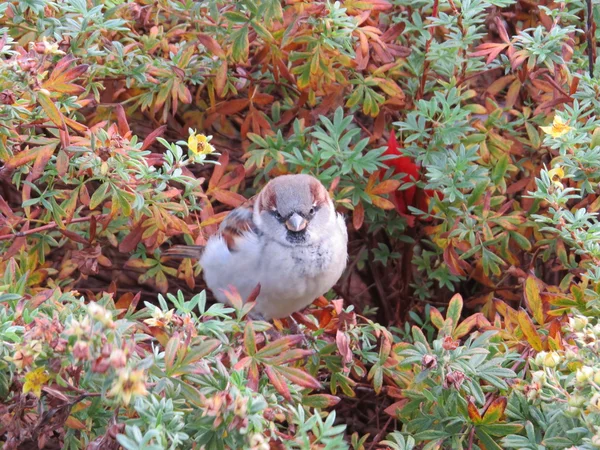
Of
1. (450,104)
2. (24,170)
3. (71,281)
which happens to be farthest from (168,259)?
(450,104)

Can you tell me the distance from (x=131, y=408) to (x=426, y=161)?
4.85ft

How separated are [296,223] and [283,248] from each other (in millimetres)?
89

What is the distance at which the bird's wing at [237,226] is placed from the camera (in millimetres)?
2697

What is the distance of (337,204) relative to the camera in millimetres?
2891

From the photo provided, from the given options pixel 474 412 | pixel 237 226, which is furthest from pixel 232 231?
pixel 474 412

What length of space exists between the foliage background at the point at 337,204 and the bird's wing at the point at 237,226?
0.05m

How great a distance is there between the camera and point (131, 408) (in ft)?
5.28

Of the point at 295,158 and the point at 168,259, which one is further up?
the point at 295,158

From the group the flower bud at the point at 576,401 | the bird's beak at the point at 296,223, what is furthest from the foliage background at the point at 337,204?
the bird's beak at the point at 296,223

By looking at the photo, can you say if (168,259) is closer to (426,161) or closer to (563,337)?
(426,161)

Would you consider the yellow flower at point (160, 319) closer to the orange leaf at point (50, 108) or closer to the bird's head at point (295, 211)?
the orange leaf at point (50, 108)

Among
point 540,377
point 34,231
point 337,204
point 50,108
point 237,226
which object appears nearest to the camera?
point 540,377

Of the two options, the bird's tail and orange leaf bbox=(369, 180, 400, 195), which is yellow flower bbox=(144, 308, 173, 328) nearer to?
the bird's tail

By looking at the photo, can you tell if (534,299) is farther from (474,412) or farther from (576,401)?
(576,401)
